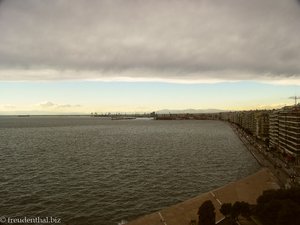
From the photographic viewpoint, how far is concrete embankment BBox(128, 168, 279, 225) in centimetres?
2566

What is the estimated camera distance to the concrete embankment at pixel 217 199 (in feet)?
84.2

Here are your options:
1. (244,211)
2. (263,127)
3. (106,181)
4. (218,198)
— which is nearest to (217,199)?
(218,198)

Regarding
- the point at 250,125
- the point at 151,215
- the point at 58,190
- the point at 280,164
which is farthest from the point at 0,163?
the point at 250,125

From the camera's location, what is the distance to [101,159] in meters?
58.9

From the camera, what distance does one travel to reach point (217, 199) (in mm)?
30953

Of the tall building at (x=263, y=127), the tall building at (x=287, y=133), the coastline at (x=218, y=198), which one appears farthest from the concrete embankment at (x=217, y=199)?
the tall building at (x=263, y=127)

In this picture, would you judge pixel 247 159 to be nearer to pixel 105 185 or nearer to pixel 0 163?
pixel 105 185

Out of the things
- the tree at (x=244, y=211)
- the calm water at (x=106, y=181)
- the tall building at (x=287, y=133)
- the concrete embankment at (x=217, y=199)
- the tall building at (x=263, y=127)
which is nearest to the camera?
the tree at (x=244, y=211)

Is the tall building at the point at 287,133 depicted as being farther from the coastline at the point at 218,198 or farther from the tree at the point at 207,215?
the tree at the point at 207,215

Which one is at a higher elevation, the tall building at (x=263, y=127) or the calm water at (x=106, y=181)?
the tall building at (x=263, y=127)

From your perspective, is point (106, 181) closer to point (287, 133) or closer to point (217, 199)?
point (217, 199)

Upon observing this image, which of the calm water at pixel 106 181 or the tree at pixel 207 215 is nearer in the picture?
the tree at pixel 207 215

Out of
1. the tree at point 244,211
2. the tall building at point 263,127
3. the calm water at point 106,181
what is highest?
the tall building at point 263,127

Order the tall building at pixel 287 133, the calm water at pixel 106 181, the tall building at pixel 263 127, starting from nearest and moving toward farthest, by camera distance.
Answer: the calm water at pixel 106 181
the tall building at pixel 287 133
the tall building at pixel 263 127
